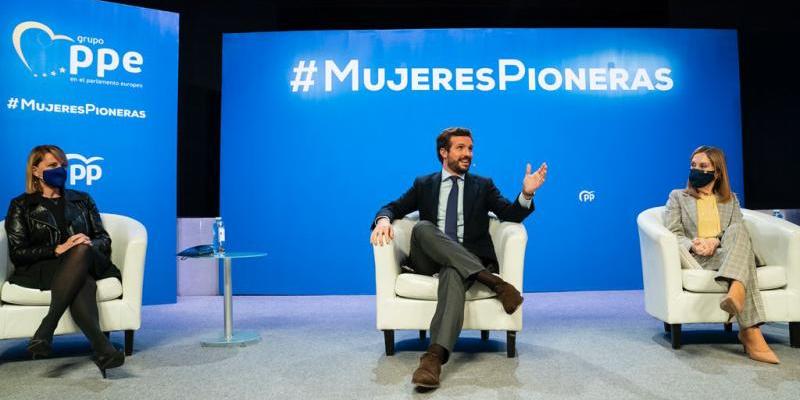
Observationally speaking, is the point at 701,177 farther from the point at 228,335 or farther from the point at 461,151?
the point at 228,335

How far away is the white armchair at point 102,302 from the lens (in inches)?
131

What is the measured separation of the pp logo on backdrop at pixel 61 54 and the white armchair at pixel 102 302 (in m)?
2.01

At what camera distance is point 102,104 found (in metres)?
5.41

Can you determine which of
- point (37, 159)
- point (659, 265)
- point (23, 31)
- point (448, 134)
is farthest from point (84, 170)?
point (659, 265)

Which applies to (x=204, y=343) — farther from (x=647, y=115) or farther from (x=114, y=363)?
(x=647, y=115)

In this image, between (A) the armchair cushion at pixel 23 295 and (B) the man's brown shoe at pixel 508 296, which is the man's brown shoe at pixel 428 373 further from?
(A) the armchair cushion at pixel 23 295

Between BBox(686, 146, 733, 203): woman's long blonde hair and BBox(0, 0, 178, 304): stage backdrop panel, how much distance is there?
4109 mm

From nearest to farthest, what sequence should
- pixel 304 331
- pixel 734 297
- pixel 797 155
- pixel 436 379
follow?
pixel 436 379 → pixel 734 297 → pixel 304 331 → pixel 797 155

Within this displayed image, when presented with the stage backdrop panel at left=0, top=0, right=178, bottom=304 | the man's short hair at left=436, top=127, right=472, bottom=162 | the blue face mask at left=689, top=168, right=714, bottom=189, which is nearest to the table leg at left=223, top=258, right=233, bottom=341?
the man's short hair at left=436, top=127, right=472, bottom=162

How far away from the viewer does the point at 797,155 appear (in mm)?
6699

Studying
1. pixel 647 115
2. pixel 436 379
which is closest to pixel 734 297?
pixel 436 379

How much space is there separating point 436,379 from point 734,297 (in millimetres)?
1546

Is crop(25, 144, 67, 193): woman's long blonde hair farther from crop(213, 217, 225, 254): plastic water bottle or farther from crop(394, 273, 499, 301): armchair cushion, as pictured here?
crop(394, 273, 499, 301): armchair cushion

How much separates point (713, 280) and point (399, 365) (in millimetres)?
1676
